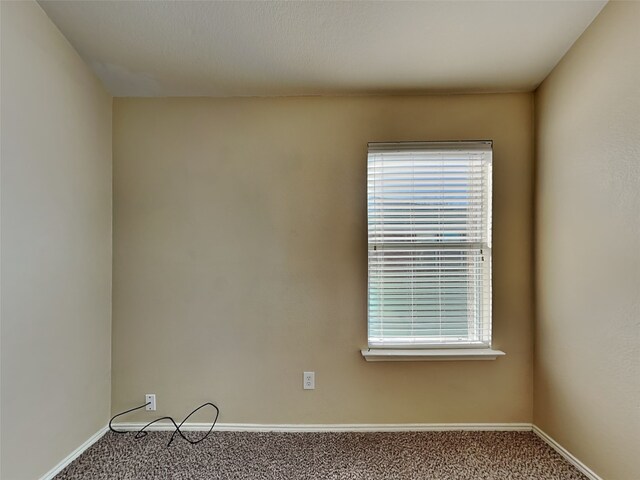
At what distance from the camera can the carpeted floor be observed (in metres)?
1.81

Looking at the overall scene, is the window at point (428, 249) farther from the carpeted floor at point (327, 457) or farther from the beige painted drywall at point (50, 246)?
the beige painted drywall at point (50, 246)

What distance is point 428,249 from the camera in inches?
87.7

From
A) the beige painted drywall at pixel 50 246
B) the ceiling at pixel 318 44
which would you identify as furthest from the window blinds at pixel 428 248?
the beige painted drywall at pixel 50 246

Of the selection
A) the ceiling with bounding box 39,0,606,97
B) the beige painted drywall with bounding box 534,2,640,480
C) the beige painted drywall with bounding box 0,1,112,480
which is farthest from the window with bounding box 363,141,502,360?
the beige painted drywall with bounding box 0,1,112,480

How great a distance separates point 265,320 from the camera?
2.26m

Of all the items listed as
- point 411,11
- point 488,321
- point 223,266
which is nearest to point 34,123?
point 223,266

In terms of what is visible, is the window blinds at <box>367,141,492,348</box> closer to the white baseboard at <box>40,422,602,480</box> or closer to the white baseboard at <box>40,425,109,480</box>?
the white baseboard at <box>40,422,602,480</box>

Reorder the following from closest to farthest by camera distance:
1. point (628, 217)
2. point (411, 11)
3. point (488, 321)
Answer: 1. point (628, 217)
2. point (411, 11)
3. point (488, 321)

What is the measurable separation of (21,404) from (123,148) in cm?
150

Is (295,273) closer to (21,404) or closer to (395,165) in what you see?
(395,165)

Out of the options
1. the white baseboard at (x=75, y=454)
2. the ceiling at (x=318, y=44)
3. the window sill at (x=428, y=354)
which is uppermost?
the ceiling at (x=318, y=44)

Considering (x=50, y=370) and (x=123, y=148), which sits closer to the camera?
(x=50, y=370)

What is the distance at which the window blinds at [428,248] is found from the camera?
2227 millimetres

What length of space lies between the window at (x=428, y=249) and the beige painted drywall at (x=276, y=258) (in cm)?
9
